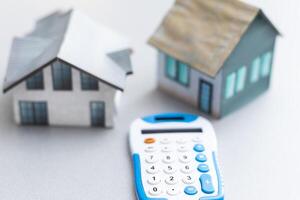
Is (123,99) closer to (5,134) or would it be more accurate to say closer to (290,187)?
(5,134)

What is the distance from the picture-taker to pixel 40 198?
0.77 meters

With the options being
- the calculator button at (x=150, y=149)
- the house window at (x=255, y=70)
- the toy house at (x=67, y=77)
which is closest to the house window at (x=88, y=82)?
the toy house at (x=67, y=77)

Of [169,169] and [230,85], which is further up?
[230,85]

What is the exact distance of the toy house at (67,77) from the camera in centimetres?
84

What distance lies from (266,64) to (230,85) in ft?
0.28

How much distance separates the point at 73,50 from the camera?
0.85 metres

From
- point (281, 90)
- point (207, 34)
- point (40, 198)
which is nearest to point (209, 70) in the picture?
point (207, 34)

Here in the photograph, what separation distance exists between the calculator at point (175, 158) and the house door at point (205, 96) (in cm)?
3

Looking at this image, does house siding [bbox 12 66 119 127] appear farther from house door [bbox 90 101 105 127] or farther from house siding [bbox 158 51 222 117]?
house siding [bbox 158 51 222 117]

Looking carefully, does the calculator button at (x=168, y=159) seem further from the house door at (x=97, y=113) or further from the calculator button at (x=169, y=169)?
the house door at (x=97, y=113)

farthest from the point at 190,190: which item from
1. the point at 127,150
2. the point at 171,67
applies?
the point at 171,67

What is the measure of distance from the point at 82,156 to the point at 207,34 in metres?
0.24

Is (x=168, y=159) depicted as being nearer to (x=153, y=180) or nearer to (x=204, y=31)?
(x=153, y=180)

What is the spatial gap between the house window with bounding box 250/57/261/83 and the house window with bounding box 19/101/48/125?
298 mm
